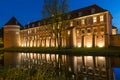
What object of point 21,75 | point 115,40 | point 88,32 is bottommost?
point 21,75

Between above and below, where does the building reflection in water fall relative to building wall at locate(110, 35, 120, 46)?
below

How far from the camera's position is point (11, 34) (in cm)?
7869

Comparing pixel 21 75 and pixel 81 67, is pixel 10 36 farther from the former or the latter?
pixel 21 75

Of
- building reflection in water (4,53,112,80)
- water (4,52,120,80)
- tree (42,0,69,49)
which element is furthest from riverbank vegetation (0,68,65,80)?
tree (42,0,69,49)

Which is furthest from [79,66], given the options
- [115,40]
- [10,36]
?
[10,36]

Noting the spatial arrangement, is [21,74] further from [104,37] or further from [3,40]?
[3,40]

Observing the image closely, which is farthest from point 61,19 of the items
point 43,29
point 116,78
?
point 116,78

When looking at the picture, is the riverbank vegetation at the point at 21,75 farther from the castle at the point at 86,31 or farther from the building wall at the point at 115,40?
the castle at the point at 86,31

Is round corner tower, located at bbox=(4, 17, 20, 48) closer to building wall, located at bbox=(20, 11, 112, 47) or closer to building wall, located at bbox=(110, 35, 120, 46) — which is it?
building wall, located at bbox=(20, 11, 112, 47)

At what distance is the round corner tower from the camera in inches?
3081

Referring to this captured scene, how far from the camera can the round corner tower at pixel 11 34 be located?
257 ft

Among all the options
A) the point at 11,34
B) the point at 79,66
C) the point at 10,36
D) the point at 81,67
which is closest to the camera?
the point at 81,67

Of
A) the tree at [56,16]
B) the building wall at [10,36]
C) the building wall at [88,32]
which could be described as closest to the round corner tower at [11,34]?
the building wall at [10,36]

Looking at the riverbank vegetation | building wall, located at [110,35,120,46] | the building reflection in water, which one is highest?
building wall, located at [110,35,120,46]
